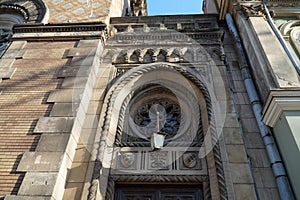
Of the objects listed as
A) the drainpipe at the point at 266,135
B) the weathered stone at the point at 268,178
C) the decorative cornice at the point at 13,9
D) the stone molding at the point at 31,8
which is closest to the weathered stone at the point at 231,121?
the drainpipe at the point at 266,135

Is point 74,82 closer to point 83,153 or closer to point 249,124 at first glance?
point 83,153

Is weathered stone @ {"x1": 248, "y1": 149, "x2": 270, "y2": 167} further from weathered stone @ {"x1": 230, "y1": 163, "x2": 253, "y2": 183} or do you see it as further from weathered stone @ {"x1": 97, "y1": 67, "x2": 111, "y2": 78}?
weathered stone @ {"x1": 97, "y1": 67, "x2": 111, "y2": 78}

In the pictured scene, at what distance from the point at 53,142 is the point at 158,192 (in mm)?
2268

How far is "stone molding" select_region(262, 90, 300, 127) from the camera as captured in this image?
4.53 meters

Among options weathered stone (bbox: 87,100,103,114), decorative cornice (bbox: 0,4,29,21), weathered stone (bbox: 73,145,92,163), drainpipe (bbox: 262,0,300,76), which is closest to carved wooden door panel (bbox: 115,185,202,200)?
weathered stone (bbox: 73,145,92,163)

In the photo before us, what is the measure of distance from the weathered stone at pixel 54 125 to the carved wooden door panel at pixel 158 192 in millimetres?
1608

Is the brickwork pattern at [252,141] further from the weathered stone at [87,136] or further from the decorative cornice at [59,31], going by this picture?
the decorative cornice at [59,31]

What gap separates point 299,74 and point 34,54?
666cm

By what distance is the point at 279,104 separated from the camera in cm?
453

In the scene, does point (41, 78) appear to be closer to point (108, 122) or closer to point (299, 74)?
point (108, 122)

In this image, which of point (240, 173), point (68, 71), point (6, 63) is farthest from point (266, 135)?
point (6, 63)

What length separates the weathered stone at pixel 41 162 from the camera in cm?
423

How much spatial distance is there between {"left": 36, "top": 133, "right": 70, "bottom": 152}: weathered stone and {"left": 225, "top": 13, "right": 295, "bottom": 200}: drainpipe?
3954mm

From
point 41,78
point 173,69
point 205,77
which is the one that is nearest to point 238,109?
point 205,77
